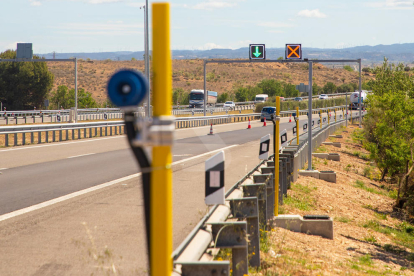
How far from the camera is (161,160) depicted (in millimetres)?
2408

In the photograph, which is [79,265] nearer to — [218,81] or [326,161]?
[326,161]

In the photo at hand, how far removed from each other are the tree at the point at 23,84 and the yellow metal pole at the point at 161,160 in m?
72.4

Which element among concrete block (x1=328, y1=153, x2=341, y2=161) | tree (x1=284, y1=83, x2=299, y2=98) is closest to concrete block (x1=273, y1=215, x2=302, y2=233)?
concrete block (x1=328, y1=153, x2=341, y2=161)

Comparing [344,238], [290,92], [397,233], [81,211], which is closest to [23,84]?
[290,92]

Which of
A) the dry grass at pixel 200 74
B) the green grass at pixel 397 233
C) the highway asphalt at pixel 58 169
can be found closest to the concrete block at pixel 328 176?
the green grass at pixel 397 233

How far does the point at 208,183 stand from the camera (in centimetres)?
573

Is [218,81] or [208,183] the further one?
[218,81]

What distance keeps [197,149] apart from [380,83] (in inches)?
1312

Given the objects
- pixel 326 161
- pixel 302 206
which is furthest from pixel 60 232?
pixel 326 161

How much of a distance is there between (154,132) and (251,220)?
4441 mm

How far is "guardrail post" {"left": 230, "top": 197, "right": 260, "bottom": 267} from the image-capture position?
6.43 m

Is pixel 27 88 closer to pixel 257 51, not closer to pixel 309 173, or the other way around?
pixel 257 51

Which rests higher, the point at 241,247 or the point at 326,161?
the point at 241,247

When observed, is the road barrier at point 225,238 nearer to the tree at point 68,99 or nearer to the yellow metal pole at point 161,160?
the yellow metal pole at point 161,160
